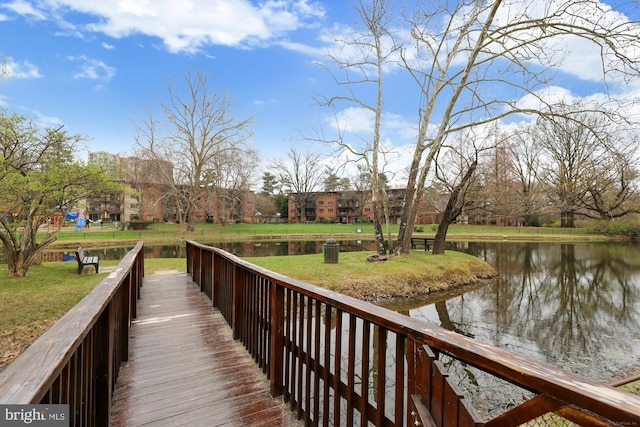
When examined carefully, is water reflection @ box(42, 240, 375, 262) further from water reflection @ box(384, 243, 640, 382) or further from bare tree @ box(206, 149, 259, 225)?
water reflection @ box(384, 243, 640, 382)

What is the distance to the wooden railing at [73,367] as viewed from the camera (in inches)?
31.1

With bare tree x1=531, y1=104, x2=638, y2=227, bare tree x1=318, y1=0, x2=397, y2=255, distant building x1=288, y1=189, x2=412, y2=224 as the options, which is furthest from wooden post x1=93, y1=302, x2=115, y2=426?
distant building x1=288, y1=189, x2=412, y2=224

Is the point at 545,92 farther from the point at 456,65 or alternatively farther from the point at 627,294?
the point at 627,294

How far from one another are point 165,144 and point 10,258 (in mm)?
18122

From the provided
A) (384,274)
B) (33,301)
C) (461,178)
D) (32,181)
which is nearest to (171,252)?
(32,181)

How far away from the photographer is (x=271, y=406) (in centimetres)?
237

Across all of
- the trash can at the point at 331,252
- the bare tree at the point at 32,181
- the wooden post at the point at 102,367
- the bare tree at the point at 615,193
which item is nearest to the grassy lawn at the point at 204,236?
the bare tree at the point at 615,193

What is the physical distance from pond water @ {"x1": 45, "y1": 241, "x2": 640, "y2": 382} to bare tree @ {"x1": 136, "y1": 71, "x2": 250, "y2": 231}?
68.2ft

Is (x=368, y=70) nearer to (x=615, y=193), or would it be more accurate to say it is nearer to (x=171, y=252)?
(x=171, y=252)

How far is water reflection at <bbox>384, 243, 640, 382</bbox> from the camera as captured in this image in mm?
5524

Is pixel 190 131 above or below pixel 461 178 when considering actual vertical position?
above

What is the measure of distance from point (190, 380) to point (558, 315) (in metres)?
9.05

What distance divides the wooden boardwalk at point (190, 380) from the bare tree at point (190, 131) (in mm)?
21515

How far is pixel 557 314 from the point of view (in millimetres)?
7824
